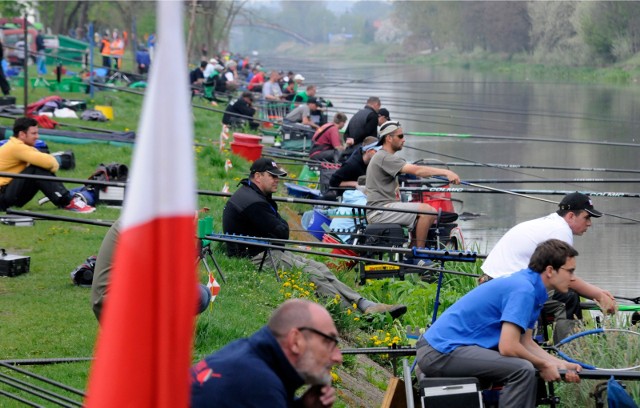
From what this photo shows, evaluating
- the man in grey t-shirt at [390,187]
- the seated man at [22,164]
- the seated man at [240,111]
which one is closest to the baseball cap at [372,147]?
the man in grey t-shirt at [390,187]

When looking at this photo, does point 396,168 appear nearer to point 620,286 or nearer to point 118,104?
point 620,286

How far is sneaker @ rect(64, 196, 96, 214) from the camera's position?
12.9 metres

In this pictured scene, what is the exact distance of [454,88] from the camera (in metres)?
51.7

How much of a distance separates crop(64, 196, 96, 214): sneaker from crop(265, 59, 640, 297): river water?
4.54 meters

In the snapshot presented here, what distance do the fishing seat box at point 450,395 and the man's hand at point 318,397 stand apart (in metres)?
2.03

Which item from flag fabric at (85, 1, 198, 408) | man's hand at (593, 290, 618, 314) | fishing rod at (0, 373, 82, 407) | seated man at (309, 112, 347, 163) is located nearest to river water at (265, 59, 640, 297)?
seated man at (309, 112, 347, 163)

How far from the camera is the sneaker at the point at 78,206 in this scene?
1291 centimetres

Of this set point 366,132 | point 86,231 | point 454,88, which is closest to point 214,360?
point 86,231

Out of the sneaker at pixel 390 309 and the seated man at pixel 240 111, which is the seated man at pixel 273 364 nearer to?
the sneaker at pixel 390 309

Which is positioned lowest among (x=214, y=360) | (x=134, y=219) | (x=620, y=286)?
(x=620, y=286)

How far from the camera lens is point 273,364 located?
13.9 feet

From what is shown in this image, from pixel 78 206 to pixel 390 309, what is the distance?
4.23m

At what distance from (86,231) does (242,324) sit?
4023mm

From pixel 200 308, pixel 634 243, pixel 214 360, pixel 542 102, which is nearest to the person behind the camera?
pixel 214 360
